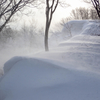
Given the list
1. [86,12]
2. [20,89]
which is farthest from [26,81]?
[86,12]

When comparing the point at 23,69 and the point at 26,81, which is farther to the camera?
the point at 23,69

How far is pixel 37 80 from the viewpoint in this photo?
3.27 meters

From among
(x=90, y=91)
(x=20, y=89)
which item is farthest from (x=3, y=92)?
(x=90, y=91)

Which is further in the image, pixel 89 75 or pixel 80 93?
pixel 89 75

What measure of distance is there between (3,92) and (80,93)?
8.32ft

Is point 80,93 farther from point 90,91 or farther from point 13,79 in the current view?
point 13,79

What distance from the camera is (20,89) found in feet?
10.4

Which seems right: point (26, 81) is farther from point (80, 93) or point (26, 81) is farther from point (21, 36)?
point (21, 36)

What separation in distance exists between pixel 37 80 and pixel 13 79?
1026 mm

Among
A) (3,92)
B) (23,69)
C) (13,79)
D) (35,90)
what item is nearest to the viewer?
(35,90)

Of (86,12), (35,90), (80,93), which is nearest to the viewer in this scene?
(80,93)

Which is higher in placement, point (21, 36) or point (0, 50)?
point (21, 36)

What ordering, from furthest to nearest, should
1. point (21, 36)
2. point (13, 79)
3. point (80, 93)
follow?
point (21, 36) < point (13, 79) < point (80, 93)

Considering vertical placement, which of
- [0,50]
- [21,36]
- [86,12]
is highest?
[86,12]
